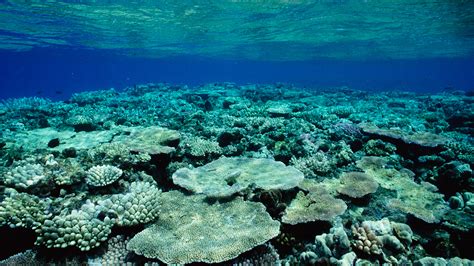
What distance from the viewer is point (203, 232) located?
4.86m

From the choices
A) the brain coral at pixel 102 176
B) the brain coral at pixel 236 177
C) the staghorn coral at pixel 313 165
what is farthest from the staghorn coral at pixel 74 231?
the staghorn coral at pixel 313 165

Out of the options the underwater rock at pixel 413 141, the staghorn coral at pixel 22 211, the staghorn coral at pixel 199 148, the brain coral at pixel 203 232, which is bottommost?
the underwater rock at pixel 413 141

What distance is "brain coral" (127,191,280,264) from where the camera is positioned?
434 cm

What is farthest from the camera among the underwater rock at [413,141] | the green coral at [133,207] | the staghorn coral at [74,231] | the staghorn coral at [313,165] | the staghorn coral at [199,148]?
the underwater rock at [413,141]

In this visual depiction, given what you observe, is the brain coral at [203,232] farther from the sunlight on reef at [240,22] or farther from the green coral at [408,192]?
the sunlight on reef at [240,22]

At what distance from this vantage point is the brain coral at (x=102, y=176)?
6.26 metres

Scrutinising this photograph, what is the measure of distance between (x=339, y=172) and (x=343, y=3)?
2262 cm

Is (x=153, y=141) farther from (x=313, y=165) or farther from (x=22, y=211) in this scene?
(x=313, y=165)

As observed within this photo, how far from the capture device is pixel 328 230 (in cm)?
548

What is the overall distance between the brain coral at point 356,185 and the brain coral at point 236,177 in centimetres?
126

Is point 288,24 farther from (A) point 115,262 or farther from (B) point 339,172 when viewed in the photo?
(A) point 115,262

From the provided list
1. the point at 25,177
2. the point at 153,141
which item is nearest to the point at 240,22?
the point at 153,141

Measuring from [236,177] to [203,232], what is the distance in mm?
1842

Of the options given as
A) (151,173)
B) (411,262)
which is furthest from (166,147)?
(411,262)
